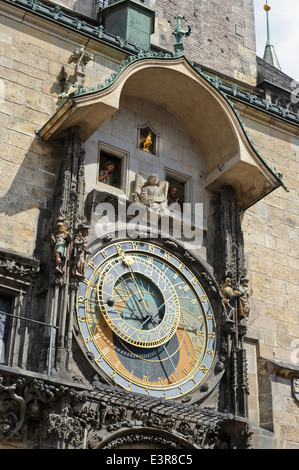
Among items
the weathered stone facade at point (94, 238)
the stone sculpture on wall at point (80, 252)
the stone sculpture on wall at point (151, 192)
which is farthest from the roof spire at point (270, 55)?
the stone sculpture on wall at point (80, 252)

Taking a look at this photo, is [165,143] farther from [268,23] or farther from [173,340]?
[268,23]

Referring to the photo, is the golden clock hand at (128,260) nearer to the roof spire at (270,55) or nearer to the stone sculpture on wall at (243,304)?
the stone sculpture on wall at (243,304)

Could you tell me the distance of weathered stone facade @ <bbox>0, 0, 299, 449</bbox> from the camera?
10.1 metres

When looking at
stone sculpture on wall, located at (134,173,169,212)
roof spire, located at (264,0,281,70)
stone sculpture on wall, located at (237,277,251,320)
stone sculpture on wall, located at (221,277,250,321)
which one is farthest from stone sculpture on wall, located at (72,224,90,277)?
roof spire, located at (264,0,281,70)

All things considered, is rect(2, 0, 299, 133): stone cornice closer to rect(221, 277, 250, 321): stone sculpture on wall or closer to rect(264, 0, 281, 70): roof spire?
rect(221, 277, 250, 321): stone sculpture on wall

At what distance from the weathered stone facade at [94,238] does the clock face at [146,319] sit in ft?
0.83

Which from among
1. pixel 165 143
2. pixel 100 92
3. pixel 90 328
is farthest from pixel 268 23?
pixel 90 328

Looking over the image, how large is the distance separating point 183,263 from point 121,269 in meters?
1.00

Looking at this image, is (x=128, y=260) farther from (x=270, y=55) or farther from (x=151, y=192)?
(x=270, y=55)

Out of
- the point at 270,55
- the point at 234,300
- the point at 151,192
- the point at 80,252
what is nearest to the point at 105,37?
the point at 151,192

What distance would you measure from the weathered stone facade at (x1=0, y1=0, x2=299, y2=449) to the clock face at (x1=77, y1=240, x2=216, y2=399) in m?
0.25

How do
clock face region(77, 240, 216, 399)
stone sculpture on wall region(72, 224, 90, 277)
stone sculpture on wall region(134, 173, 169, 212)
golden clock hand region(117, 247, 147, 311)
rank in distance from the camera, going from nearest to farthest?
stone sculpture on wall region(72, 224, 90, 277)
clock face region(77, 240, 216, 399)
golden clock hand region(117, 247, 147, 311)
stone sculpture on wall region(134, 173, 169, 212)

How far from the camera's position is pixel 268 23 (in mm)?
19656

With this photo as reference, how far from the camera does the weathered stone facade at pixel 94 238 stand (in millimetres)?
10125
